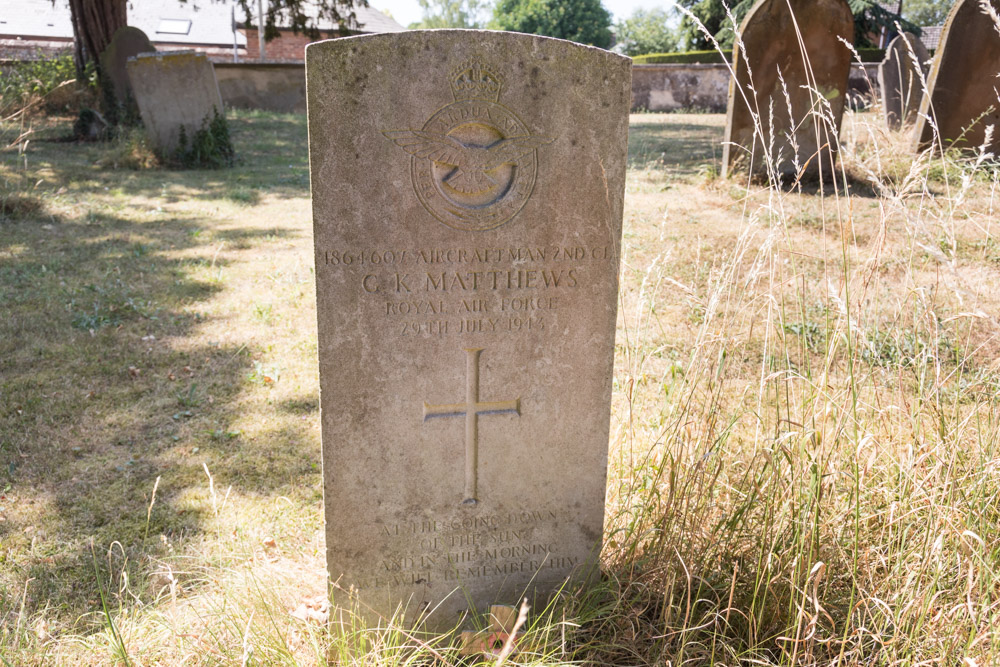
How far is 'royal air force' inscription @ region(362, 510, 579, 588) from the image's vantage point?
94.8 inches

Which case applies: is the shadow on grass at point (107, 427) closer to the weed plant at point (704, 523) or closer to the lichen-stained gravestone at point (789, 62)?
the weed plant at point (704, 523)

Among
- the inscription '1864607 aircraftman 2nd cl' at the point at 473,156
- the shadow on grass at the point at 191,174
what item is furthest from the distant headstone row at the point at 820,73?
the inscription '1864607 aircraftman 2nd cl' at the point at 473,156

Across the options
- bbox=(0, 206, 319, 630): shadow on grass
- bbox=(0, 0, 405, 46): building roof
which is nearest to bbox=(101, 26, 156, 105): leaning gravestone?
bbox=(0, 206, 319, 630): shadow on grass

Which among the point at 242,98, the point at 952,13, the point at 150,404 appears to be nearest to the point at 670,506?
the point at 150,404

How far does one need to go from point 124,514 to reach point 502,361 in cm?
189

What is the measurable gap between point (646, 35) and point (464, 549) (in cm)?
5110

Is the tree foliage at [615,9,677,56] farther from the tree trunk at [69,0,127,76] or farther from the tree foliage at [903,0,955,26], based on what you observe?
the tree foliage at [903,0,955,26]

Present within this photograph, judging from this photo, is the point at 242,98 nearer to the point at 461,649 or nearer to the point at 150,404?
the point at 150,404

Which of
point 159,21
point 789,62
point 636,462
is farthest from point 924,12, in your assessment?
point 636,462

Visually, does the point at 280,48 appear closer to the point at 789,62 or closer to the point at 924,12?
the point at 789,62

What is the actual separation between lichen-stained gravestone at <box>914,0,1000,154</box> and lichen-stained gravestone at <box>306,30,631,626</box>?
739 cm

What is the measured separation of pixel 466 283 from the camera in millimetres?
2221

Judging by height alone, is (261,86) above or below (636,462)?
above

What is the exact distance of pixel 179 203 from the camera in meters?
8.27
